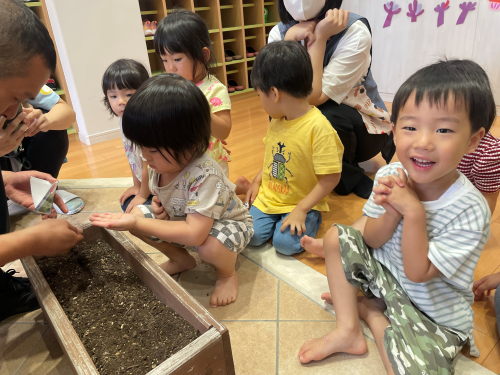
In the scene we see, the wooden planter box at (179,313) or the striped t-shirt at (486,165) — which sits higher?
the striped t-shirt at (486,165)

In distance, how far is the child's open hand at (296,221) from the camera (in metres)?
1.20

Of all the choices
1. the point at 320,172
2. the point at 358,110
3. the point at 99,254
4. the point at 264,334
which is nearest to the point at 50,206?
the point at 99,254

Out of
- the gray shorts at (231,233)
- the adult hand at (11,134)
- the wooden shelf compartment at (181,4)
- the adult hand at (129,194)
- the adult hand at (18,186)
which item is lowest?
the adult hand at (129,194)

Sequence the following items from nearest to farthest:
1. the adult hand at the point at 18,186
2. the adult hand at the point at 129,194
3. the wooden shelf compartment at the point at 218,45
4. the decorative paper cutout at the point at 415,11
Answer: the adult hand at the point at 18,186
the adult hand at the point at 129,194
the decorative paper cutout at the point at 415,11
the wooden shelf compartment at the point at 218,45

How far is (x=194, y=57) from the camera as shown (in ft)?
4.21

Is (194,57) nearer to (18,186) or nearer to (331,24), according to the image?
(331,24)

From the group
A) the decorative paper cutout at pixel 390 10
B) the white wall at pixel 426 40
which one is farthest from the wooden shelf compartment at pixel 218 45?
the decorative paper cutout at pixel 390 10

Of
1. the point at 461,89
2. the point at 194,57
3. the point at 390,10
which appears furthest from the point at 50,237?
the point at 390,10

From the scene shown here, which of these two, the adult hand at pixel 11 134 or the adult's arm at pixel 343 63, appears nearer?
the adult hand at pixel 11 134

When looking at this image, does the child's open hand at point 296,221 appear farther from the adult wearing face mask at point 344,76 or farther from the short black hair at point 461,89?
the short black hair at point 461,89

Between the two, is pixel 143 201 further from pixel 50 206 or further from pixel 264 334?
pixel 264 334

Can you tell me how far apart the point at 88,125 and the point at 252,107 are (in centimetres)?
134

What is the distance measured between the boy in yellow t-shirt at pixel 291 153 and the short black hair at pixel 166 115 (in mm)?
348

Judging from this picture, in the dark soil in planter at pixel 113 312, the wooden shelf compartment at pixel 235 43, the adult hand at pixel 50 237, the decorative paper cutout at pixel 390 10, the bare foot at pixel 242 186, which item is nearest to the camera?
the dark soil in planter at pixel 113 312
